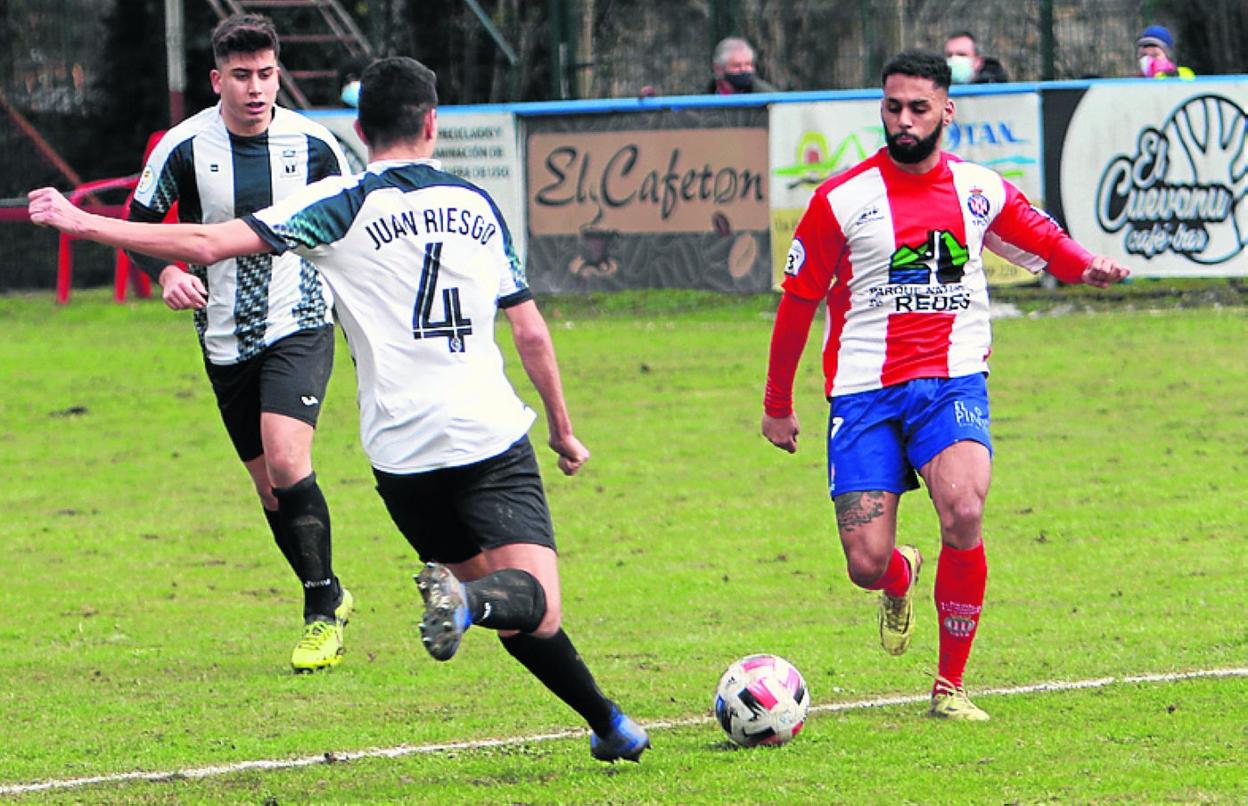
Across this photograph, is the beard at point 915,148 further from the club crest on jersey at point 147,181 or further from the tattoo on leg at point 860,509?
the club crest on jersey at point 147,181

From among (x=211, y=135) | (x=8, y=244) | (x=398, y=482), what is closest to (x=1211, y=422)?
(x=211, y=135)

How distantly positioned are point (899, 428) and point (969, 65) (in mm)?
12437

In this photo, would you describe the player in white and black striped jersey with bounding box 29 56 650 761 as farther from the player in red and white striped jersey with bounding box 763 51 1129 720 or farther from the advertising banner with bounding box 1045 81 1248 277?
the advertising banner with bounding box 1045 81 1248 277

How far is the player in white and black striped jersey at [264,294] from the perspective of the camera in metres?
8.00

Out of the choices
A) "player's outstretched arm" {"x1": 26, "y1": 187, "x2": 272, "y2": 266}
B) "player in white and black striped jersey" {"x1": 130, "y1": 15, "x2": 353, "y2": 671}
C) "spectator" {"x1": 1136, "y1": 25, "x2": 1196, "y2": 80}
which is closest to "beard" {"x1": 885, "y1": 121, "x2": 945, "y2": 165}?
"player's outstretched arm" {"x1": 26, "y1": 187, "x2": 272, "y2": 266}

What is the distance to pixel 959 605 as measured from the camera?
6.68 metres

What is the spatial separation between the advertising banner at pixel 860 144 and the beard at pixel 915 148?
441 inches

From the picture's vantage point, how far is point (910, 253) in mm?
6719

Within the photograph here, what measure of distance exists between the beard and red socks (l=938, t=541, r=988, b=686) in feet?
4.12

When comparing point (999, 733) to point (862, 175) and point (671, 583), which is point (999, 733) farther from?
point (671, 583)

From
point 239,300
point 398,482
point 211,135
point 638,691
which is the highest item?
point 211,135

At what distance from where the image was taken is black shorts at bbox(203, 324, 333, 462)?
8.05m

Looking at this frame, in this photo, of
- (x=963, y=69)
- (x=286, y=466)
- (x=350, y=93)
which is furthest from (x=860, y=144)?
(x=286, y=466)

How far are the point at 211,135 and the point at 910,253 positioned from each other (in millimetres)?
2988
